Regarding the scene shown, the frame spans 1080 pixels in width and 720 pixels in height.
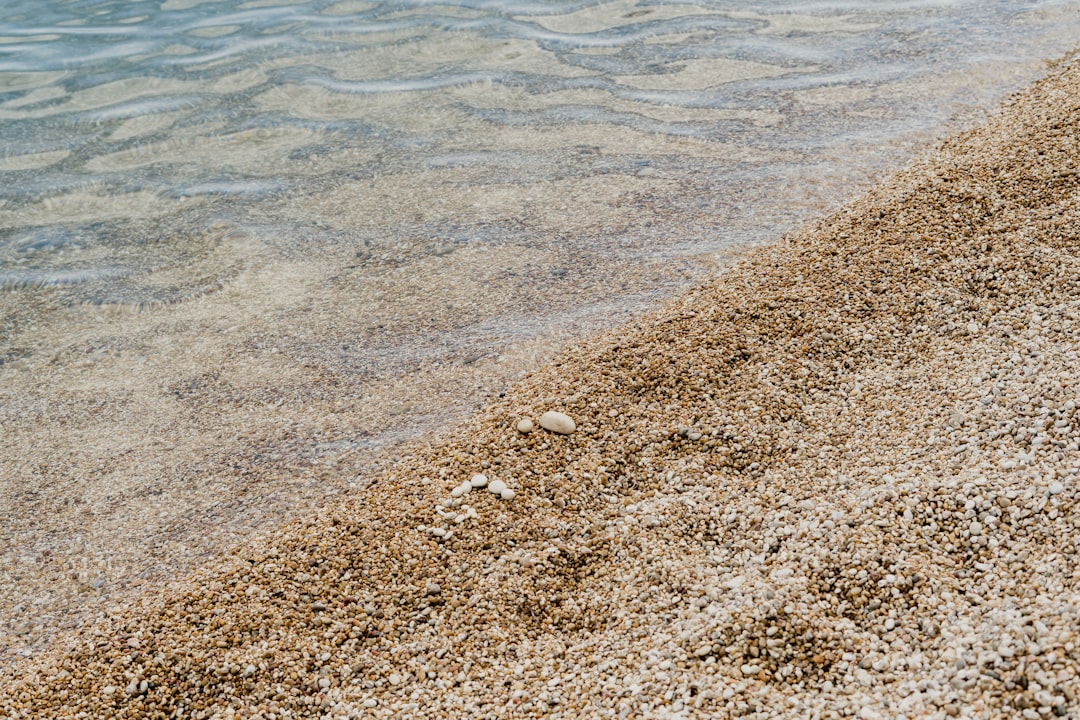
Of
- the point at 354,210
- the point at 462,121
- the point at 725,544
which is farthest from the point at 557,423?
the point at 462,121

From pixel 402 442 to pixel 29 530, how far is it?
1.12m

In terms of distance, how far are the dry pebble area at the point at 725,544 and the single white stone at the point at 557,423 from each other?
0.03 meters

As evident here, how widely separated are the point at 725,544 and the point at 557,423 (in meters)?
0.68

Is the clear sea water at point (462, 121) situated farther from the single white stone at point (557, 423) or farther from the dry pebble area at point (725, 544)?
the single white stone at point (557, 423)

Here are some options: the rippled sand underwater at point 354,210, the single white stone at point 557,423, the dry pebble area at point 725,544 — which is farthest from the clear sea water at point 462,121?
the single white stone at point 557,423

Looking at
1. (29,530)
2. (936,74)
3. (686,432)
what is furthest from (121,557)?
(936,74)

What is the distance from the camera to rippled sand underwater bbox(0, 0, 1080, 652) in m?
2.86

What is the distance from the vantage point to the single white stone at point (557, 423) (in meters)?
2.60

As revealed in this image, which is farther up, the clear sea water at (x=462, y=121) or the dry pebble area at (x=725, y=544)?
the clear sea water at (x=462, y=121)

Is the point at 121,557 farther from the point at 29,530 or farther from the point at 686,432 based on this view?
the point at 686,432

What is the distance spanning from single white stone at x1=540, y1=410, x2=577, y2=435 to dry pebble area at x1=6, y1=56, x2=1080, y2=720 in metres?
0.03

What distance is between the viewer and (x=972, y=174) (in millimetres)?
3266

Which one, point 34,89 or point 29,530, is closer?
point 29,530

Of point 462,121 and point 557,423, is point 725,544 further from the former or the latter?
point 462,121
